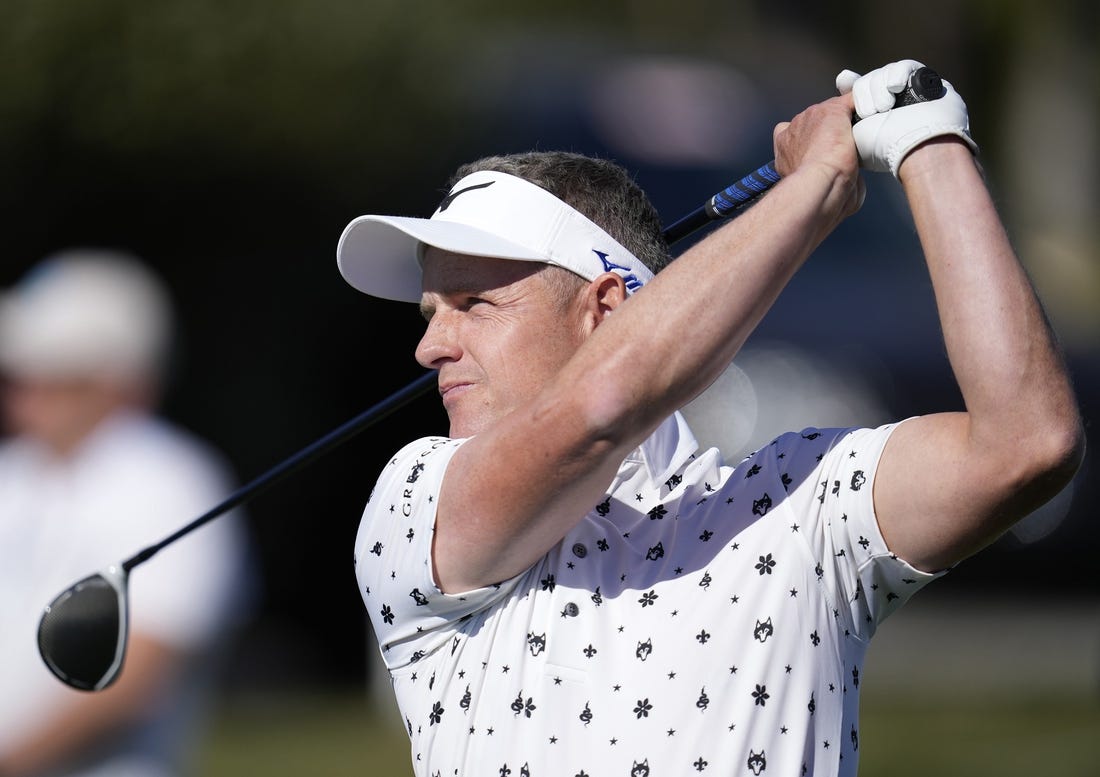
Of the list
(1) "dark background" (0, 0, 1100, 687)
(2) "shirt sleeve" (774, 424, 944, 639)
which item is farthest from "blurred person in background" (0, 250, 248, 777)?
(1) "dark background" (0, 0, 1100, 687)

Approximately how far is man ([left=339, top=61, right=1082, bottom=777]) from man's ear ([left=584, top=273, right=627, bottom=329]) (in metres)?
0.10

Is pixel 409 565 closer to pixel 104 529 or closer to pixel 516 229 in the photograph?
pixel 516 229

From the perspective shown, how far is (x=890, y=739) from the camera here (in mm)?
6957

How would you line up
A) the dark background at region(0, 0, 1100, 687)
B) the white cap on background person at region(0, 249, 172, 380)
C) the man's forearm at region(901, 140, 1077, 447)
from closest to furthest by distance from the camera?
the man's forearm at region(901, 140, 1077, 447) → the white cap on background person at region(0, 249, 172, 380) → the dark background at region(0, 0, 1100, 687)

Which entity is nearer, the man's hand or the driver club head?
the man's hand

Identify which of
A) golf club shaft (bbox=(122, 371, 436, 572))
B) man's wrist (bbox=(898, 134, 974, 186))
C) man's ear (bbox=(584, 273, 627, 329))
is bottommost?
golf club shaft (bbox=(122, 371, 436, 572))

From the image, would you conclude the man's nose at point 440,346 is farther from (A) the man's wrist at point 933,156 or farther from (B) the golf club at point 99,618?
(A) the man's wrist at point 933,156

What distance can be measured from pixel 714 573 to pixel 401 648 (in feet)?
1.73

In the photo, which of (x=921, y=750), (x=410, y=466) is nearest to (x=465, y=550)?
(x=410, y=466)

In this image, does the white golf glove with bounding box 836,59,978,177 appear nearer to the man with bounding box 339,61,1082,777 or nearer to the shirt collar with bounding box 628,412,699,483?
the man with bounding box 339,61,1082,777

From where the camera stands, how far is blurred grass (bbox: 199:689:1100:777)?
658 cm

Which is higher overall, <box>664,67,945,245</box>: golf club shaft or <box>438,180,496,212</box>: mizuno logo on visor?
<box>438,180,496,212</box>: mizuno logo on visor

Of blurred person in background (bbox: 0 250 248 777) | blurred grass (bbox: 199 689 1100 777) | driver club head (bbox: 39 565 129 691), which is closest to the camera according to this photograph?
driver club head (bbox: 39 565 129 691)

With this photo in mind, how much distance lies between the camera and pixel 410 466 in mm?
2680
